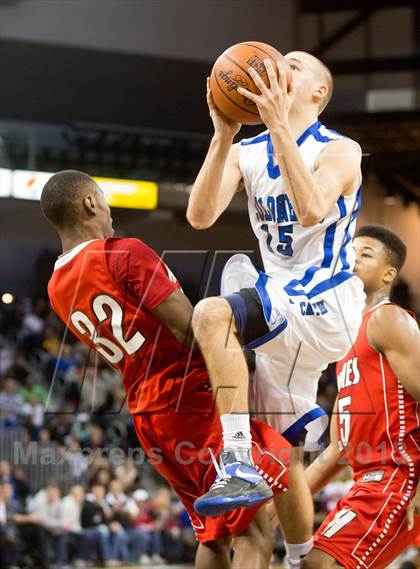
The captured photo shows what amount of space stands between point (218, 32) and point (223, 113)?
16.9 ft

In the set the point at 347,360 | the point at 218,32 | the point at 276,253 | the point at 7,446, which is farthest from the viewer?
the point at 7,446

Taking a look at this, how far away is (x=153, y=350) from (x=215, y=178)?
766mm

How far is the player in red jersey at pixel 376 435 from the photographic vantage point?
4148 mm

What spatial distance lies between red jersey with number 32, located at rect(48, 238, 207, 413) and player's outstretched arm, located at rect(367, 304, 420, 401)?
0.98 meters

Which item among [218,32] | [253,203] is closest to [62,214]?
[253,203]

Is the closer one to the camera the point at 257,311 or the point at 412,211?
the point at 257,311

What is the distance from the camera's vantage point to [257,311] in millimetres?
3533

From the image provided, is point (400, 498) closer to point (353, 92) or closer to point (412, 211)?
point (412, 211)

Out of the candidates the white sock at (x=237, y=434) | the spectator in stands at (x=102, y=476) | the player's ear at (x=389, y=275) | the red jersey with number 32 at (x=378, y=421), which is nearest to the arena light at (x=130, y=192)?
the spectator in stands at (x=102, y=476)

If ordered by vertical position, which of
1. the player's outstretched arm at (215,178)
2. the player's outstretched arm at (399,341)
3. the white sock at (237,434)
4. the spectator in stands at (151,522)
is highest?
the player's outstretched arm at (215,178)

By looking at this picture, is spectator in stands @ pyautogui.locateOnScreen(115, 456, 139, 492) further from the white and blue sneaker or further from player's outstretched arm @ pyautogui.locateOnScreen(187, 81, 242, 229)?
the white and blue sneaker

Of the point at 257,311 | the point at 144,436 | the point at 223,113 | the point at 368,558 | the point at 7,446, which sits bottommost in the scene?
the point at 7,446

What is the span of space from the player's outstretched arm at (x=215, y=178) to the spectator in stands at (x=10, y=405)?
9.10 metres

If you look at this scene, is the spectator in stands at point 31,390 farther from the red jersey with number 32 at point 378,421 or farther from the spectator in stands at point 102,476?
the red jersey with number 32 at point 378,421
